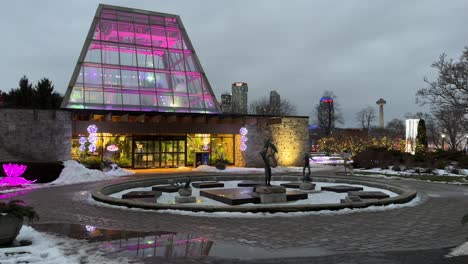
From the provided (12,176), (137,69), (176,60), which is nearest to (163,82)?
(137,69)

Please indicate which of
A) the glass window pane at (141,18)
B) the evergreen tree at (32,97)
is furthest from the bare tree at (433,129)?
the evergreen tree at (32,97)

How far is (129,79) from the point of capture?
3500 centimetres

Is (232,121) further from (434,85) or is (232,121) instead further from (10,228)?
(10,228)

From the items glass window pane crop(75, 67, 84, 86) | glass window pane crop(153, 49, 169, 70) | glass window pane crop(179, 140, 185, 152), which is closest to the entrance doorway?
glass window pane crop(179, 140, 185, 152)

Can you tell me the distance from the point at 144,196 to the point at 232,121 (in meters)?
19.2

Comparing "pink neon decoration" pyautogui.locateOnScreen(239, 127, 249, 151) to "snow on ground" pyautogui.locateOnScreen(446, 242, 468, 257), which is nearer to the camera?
"snow on ground" pyautogui.locateOnScreen(446, 242, 468, 257)

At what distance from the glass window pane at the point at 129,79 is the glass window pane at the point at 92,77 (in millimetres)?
1928

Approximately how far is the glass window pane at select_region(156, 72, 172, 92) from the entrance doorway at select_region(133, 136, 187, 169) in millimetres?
4544

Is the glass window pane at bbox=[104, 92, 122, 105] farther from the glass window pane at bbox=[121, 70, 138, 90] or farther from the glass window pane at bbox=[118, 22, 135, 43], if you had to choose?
the glass window pane at bbox=[118, 22, 135, 43]

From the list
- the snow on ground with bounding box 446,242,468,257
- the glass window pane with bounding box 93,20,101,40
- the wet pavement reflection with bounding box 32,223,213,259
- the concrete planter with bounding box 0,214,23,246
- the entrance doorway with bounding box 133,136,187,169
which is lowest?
the wet pavement reflection with bounding box 32,223,213,259

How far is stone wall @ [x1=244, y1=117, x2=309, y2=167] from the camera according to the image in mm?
35656

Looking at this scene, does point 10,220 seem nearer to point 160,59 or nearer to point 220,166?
point 220,166

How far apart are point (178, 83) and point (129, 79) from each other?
14.6ft

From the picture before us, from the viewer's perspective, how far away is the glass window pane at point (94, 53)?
34406 millimetres
